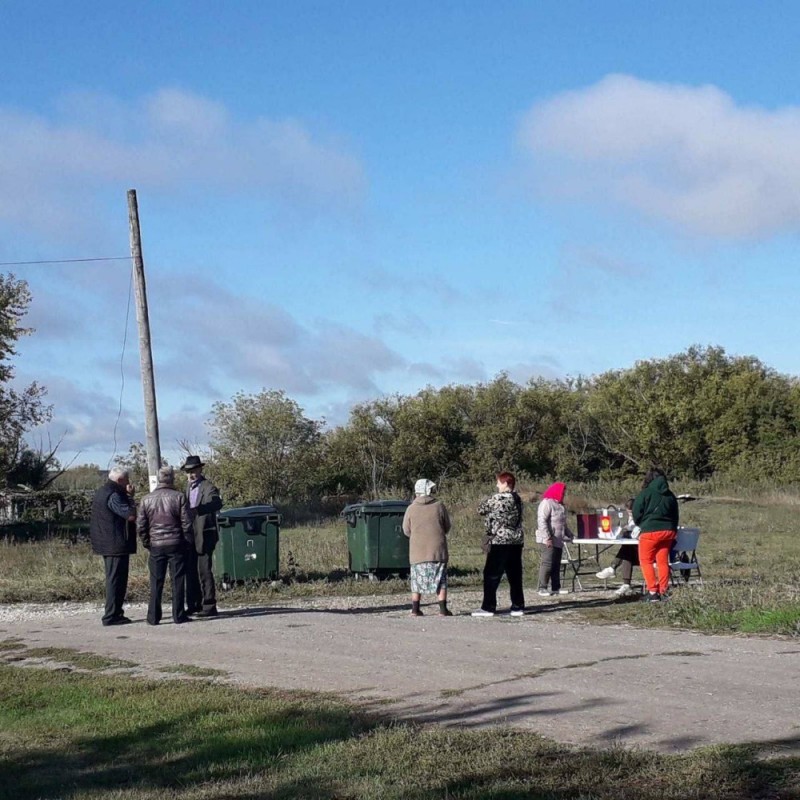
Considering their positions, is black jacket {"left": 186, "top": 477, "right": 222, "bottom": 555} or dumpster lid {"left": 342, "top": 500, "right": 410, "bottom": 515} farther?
dumpster lid {"left": 342, "top": 500, "right": 410, "bottom": 515}

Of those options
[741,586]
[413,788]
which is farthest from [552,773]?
[741,586]

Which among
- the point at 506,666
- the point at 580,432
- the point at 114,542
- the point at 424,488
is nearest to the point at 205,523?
the point at 114,542

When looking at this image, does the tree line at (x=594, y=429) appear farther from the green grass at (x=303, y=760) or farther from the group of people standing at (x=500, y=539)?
the green grass at (x=303, y=760)

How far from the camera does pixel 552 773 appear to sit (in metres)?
6.62

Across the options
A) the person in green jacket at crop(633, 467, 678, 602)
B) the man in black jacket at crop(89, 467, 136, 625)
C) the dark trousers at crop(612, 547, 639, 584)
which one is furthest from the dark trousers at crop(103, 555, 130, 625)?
the dark trousers at crop(612, 547, 639, 584)

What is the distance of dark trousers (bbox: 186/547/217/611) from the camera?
49.6ft

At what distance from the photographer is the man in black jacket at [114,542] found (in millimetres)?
14727

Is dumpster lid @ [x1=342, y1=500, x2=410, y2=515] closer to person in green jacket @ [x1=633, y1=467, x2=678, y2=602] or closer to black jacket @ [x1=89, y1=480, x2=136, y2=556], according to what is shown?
person in green jacket @ [x1=633, y1=467, x2=678, y2=602]

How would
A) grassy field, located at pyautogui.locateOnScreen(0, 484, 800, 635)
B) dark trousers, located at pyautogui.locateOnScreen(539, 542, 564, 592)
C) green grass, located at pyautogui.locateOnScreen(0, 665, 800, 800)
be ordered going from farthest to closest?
dark trousers, located at pyautogui.locateOnScreen(539, 542, 564, 592) < grassy field, located at pyautogui.locateOnScreen(0, 484, 800, 635) < green grass, located at pyautogui.locateOnScreen(0, 665, 800, 800)

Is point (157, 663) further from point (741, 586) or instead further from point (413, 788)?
point (741, 586)

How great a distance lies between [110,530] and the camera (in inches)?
581

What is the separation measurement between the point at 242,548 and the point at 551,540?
4.84m

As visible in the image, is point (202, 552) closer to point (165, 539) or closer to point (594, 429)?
point (165, 539)

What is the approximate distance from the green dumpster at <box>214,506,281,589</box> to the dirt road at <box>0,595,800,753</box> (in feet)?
9.94
